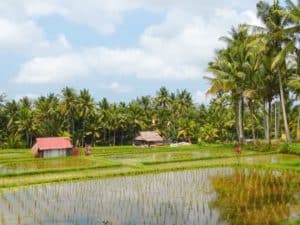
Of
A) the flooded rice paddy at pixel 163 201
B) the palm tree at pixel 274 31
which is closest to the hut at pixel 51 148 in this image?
the flooded rice paddy at pixel 163 201

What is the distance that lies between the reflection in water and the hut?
52.9 feet

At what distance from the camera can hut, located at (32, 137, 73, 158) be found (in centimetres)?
3134

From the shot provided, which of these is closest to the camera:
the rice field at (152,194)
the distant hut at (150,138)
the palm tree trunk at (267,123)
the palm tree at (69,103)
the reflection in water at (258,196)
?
the reflection in water at (258,196)

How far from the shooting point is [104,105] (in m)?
44.2

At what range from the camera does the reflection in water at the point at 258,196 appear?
465 inches

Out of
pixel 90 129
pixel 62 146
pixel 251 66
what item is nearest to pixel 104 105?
pixel 90 129

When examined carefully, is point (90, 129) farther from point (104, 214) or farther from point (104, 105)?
point (104, 214)

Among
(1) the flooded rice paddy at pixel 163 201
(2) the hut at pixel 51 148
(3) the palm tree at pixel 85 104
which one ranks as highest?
(3) the palm tree at pixel 85 104

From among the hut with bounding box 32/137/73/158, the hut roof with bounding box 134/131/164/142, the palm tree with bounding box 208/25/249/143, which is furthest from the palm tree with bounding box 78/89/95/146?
the palm tree with bounding box 208/25/249/143

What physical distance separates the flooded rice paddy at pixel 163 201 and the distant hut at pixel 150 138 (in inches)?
962

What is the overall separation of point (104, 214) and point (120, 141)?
36002mm

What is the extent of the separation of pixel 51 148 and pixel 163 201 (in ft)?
62.6

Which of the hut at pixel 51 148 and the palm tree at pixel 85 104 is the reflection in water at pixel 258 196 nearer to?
the hut at pixel 51 148

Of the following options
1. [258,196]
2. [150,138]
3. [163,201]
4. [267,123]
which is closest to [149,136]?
[150,138]
